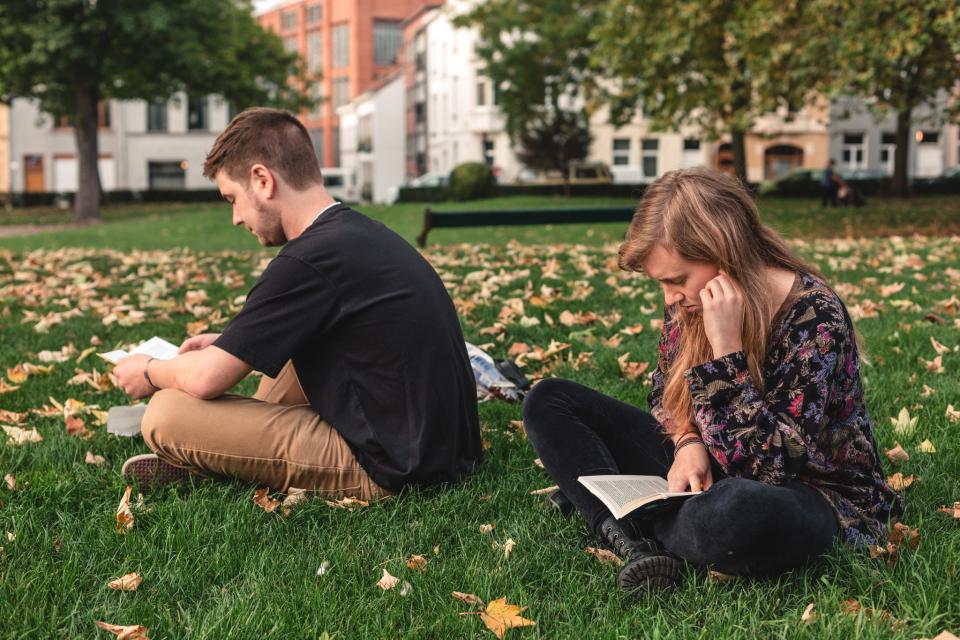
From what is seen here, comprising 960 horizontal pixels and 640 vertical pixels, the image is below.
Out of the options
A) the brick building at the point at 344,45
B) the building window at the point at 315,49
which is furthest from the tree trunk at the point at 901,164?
the building window at the point at 315,49

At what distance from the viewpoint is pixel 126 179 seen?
55125 millimetres

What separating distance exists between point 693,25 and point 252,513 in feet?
54.1

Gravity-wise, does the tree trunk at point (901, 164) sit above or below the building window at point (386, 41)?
below

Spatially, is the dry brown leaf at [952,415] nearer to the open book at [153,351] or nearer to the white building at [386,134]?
the open book at [153,351]

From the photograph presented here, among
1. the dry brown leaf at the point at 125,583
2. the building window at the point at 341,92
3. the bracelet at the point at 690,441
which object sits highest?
the building window at the point at 341,92

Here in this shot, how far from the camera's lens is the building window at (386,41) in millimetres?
85812

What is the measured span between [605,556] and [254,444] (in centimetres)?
129

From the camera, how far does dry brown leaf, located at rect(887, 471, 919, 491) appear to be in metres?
3.49

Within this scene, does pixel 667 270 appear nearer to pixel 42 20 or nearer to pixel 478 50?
pixel 42 20

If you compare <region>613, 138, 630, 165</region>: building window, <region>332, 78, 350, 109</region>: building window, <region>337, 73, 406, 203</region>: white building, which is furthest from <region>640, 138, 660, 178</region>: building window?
<region>332, 78, 350, 109</region>: building window

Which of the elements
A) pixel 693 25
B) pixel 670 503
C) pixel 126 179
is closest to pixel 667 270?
pixel 670 503

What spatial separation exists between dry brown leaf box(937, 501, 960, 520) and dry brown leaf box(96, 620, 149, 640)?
97.7 inches

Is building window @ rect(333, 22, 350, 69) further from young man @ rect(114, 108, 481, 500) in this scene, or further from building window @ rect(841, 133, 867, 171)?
young man @ rect(114, 108, 481, 500)

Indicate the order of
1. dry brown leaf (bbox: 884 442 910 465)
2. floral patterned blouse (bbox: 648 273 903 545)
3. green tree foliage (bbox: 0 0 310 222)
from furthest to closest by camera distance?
green tree foliage (bbox: 0 0 310 222) < dry brown leaf (bbox: 884 442 910 465) < floral patterned blouse (bbox: 648 273 903 545)
